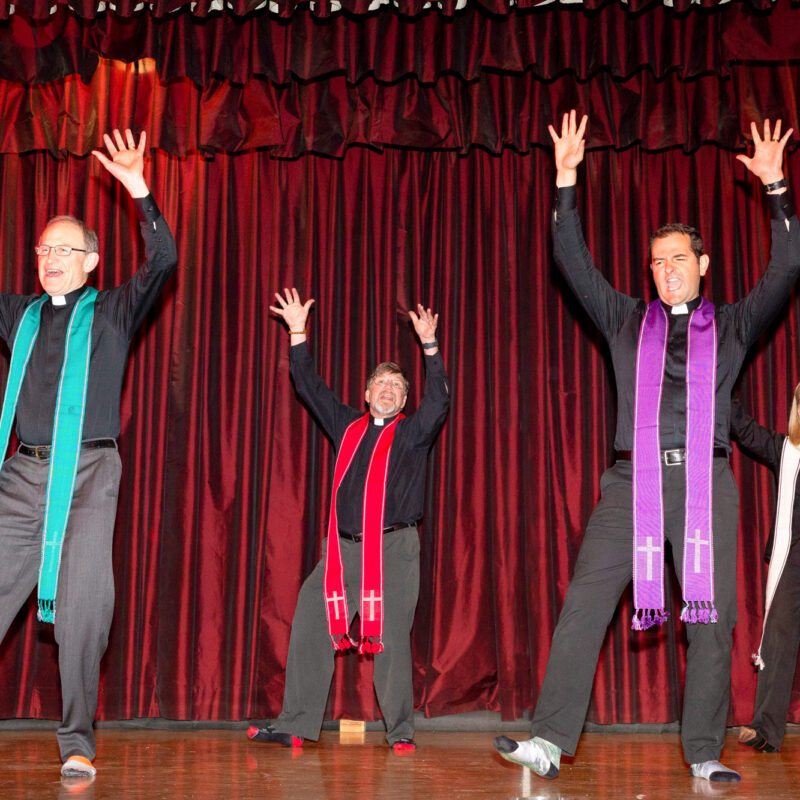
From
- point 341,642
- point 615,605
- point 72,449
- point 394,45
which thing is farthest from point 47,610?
point 394,45

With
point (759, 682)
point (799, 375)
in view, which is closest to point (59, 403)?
point (759, 682)

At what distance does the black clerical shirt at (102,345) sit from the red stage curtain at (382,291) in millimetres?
1334

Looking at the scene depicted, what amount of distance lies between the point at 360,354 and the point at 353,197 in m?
0.77

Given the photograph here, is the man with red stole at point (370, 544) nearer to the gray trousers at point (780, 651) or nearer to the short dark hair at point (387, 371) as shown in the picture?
the short dark hair at point (387, 371)

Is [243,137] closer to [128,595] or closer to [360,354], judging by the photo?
[360,354]

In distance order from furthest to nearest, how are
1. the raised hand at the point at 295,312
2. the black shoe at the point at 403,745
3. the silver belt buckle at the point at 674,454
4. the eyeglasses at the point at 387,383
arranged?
the raised hand at the point at 295,312
the eyeglasses at the point at 387,383
the black shoe at the point at 403,745
the silver belt buckle at the point at 674,454

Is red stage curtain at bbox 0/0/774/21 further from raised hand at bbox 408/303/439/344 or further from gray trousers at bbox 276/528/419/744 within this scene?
gray trousers at bbox 276/528/419/744

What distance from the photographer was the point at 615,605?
295 cm

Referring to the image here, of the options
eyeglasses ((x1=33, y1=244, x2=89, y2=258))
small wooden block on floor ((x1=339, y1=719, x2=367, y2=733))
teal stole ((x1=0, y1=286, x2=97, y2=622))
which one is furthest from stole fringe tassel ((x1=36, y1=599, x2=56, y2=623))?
small wooden block on floor ((x1=339, y1=719, x2=367, y2=733))

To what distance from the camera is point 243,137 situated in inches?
174

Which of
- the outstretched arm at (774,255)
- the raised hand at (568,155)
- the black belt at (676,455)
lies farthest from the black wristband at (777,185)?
the black belt at (676,455)

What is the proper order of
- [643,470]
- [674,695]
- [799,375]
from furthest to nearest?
[799,375] < [674,695] < [643,470]

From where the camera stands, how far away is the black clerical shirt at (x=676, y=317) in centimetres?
301

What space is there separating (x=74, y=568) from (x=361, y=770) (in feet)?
3.88
